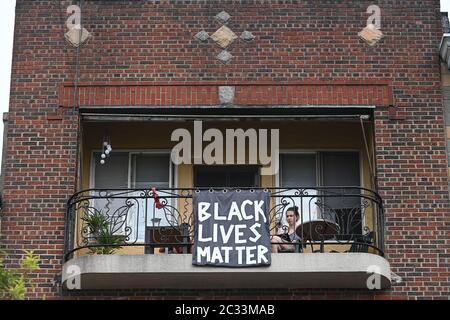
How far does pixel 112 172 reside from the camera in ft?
58.2

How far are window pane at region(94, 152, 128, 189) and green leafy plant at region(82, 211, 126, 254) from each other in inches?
50.3

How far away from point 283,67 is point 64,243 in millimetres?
4177

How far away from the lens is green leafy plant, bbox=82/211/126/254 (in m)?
16.1

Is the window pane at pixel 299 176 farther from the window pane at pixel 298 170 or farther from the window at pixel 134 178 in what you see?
the window at pixel 134 178

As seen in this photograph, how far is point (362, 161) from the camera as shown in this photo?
17.7m

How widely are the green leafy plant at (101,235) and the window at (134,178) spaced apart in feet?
2.87

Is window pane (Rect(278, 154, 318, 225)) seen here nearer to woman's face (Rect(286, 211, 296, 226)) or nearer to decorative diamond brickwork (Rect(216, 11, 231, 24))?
woman's face (Rect(286, 211, 296, 226))

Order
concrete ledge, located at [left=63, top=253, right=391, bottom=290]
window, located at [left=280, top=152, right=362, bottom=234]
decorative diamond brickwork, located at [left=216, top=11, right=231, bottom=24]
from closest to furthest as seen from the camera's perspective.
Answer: concrete ledge, located at [left=63, top=253, right=391, bottom=290], window, located at [left=280, top=152, right=362, bottom=234], decorative diamond brickwork, located at [left=216, top=11, right=231, bottom=24]

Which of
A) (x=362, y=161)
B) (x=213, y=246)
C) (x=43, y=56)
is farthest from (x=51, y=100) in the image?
(x=362, y=161)

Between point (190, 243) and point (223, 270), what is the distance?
0.61 m

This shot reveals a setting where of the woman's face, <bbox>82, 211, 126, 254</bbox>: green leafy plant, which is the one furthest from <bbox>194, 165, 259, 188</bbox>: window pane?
<bbox>82, 211, 126, 254</bbox>: green leafy plant

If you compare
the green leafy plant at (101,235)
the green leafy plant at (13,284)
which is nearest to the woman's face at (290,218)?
the green leafy plant at (101,235)
